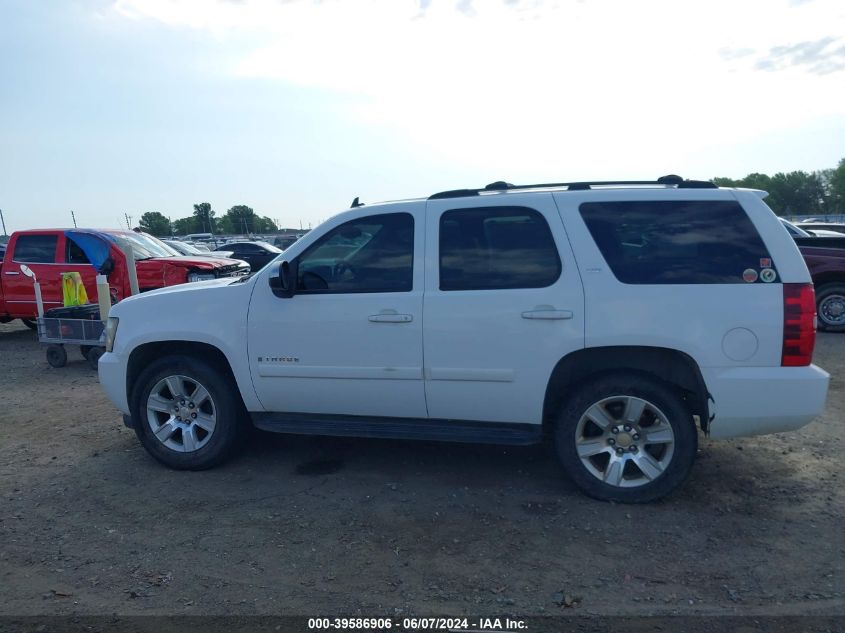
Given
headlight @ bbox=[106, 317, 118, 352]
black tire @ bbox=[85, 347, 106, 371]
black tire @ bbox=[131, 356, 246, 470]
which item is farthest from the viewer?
black tire @ bbox=[85, 347, 106, 371]

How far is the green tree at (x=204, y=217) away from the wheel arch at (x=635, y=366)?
93.7 meters

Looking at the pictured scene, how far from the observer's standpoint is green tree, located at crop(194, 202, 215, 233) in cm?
9338

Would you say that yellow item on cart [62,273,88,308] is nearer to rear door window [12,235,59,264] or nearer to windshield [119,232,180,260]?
windshield [119,232,180,260]

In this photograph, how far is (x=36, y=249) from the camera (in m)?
11.9

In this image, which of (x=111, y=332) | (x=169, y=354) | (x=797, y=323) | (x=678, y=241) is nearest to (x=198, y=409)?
(x=169, y=354)

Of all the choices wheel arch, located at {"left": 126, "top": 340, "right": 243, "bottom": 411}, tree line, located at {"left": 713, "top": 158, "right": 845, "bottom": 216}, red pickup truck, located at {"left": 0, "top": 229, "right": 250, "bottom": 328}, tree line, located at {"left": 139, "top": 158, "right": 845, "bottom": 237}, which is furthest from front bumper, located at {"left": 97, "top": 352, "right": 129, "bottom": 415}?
tree line, located at {"left": 713, "top": 158, "right": 845, "bottom": 216}

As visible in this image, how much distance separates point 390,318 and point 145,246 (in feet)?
30.2

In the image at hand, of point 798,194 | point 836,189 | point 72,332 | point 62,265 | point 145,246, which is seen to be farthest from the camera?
point 798,194

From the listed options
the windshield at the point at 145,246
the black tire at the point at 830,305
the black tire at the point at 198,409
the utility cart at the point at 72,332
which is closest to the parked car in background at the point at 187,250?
the windshield at the point at 145,246

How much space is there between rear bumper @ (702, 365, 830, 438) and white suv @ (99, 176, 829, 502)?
0.04ft

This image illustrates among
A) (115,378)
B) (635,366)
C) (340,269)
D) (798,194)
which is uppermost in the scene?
(798,194)

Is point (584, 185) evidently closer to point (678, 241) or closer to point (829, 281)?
point (678, 241)

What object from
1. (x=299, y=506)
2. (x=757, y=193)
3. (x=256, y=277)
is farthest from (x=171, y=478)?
(x=757, y=193)

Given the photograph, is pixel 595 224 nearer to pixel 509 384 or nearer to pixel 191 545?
pixel 509 384
